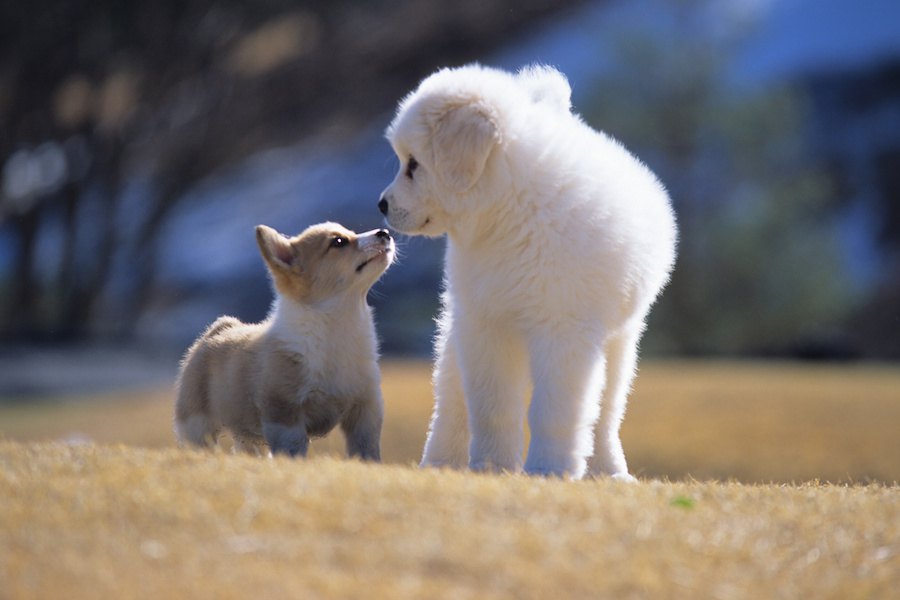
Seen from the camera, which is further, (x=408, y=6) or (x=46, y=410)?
(x=408, y=6)

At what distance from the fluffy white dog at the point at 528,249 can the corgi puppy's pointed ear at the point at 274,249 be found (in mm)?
685

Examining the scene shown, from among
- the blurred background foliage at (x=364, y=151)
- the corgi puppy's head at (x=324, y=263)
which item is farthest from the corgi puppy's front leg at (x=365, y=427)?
the blurred background foliage at (x=364, y=151)

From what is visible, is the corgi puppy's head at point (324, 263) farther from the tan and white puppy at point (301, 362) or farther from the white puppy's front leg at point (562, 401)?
the white puppy's front leg at point (562, 401)

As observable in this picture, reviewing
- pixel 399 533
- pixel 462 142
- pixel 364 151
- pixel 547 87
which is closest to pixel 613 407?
pixel 462 142

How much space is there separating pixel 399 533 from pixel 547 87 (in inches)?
145

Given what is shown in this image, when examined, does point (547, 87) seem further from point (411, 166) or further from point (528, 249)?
point (528, 249)

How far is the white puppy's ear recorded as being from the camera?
6.56m

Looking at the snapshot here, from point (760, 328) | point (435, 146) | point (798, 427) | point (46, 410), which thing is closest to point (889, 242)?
point (760, 328)

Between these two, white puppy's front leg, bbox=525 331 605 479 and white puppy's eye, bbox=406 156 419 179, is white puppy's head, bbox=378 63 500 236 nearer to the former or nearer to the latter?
white puppy's eye, bbox=406 156 419 179

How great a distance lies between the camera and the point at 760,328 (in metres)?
32.0

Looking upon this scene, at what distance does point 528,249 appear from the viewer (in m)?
6.50

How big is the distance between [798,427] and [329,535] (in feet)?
37.8

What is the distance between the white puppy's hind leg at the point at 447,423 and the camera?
24.0ft

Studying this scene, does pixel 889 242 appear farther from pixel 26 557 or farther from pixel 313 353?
pixel 26 557
